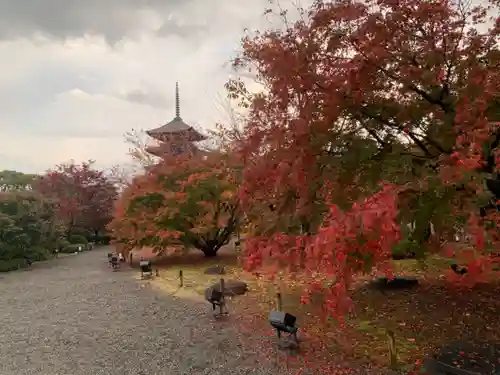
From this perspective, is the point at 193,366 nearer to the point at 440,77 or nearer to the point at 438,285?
the point at 440,77

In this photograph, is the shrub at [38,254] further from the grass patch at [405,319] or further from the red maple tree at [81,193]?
the grass patch at [405,319]

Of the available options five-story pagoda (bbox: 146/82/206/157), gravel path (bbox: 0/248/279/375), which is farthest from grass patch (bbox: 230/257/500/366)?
five-story pagoda (bbox: 146/82/206/157)

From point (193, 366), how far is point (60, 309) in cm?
607

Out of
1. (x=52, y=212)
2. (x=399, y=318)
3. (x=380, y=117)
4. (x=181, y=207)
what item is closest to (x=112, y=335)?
(x=399, y=318)

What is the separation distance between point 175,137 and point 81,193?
9570 millimetres

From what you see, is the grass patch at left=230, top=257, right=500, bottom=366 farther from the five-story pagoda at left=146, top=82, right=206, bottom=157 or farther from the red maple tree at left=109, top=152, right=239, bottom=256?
the five-story pagoda at left=146, top=82, right=206, bottom=157

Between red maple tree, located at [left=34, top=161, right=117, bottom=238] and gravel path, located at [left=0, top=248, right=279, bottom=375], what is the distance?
62.6 feet

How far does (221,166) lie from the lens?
18000 millimetres

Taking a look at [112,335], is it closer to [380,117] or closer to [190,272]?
[380,117]

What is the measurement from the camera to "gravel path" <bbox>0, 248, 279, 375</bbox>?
6590 mm

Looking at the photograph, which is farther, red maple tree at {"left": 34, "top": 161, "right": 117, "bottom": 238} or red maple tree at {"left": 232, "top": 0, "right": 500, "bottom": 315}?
red maple tree at {"left": 34, "top": 161, "right": 117, "bottom": 238}

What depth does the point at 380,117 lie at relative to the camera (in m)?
6.40

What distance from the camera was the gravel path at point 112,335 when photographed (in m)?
6.59

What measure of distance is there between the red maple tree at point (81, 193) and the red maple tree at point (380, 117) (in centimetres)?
2829
